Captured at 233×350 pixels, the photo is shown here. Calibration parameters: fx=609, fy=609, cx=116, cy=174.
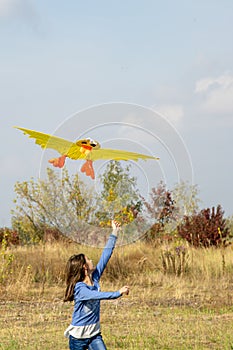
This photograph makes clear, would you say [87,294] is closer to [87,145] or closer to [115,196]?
[87,145]

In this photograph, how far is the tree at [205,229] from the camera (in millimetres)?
16297

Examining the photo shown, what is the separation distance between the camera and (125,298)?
10.3 metres

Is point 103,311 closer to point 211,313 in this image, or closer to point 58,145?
point 211,313

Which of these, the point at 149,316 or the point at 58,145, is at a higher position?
the point at 58,145

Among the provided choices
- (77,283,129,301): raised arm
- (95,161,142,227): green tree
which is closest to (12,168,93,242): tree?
(95,161,142,227): green tree

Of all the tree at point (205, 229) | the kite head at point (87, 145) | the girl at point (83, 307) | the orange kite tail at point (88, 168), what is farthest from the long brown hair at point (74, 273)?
the tree at point (205, 229)

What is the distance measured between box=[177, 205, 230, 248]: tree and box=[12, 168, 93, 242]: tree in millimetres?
3522

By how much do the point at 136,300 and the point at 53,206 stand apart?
15.1ft

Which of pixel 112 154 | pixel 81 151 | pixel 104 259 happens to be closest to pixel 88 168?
pixel 81 151

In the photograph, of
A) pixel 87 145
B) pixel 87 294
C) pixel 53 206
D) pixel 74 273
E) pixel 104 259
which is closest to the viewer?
pixel 87 294

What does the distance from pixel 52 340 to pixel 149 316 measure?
196cm

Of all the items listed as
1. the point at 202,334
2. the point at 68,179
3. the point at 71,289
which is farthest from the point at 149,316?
the point at 68,179

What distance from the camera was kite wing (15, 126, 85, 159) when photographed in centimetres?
732

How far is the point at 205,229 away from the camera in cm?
1662
